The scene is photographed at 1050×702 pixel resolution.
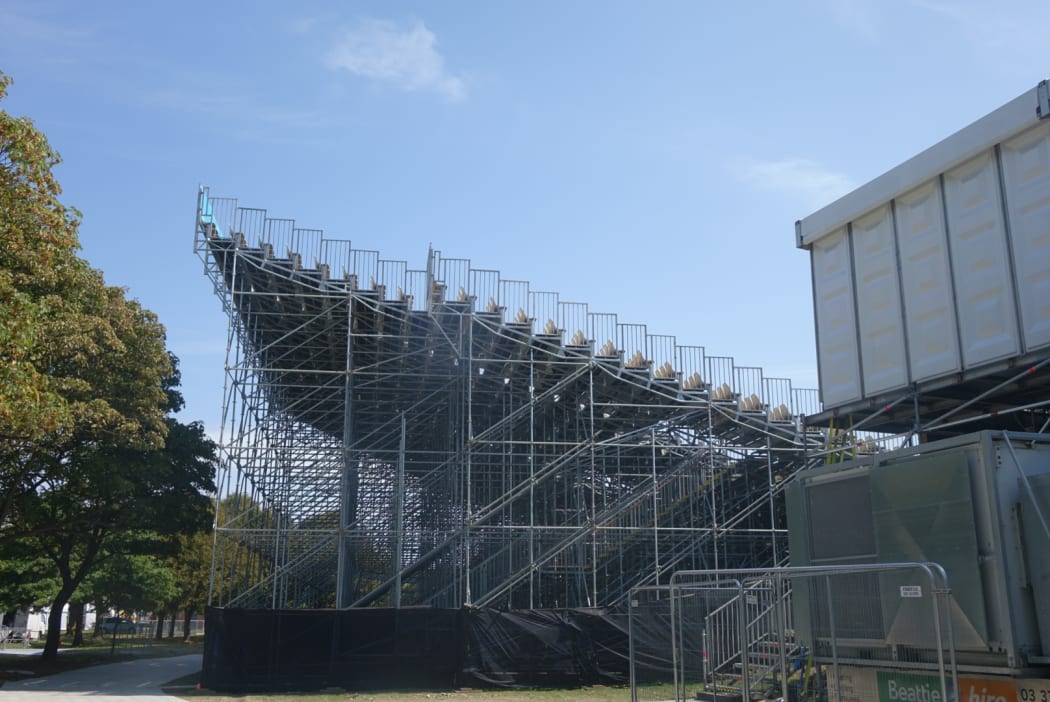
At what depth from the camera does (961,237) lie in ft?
34.8

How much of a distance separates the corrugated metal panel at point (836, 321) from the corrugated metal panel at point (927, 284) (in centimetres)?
86

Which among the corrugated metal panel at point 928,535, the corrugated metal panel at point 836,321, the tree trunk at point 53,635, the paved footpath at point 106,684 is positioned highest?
the corrugated metal panel at point 836,321

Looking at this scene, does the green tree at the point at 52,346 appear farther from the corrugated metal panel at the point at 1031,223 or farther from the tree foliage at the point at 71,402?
the corrugated metal panel at the point at 1031,223

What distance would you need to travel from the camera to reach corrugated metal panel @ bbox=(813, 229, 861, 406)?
11938 mm

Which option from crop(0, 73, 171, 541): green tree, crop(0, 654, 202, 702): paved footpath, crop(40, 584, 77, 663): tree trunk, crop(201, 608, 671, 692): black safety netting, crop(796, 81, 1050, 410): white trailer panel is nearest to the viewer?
crop(796, 81, 1050, 410): white trailer panel

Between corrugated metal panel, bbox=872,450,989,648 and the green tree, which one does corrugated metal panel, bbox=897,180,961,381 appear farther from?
the green tree

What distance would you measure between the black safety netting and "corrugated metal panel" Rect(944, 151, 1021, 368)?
12196mm

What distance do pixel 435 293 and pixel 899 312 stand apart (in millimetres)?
15608

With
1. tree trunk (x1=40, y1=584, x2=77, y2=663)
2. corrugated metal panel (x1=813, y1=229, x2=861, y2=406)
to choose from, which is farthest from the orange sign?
tree trunk (x1=40, y1=584, x2=77, y2=663)

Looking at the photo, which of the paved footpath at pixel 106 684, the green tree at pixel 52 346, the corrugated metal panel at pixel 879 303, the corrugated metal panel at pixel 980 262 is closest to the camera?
the corrugated metal panel at pixel 980 262

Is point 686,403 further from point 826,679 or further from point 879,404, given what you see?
point 826,679

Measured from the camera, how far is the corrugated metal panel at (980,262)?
10.2 meters

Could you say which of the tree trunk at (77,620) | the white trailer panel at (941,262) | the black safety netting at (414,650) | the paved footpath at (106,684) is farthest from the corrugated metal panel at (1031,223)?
the tree trunk at (77,620)

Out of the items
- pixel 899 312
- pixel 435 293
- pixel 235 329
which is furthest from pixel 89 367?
pixel 899 312
